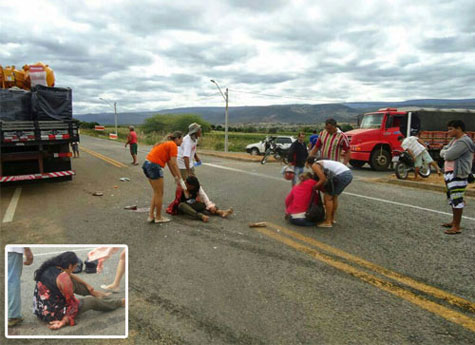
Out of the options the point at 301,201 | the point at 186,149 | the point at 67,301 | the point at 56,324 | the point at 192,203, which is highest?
the point at 186,149

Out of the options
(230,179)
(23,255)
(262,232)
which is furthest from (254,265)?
(230,179)

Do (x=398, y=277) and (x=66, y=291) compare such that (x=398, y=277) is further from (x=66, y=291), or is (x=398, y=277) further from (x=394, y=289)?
(x=66, y=291)

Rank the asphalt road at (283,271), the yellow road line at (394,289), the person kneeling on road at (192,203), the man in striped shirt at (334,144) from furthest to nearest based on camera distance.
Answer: the man in striped shirt at (334,144)
the person kneeling on road at (192,203)
the yellow road line at (394,289)
the asphalt road at (283,271)

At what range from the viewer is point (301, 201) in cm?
616

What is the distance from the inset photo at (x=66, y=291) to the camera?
1.90 m

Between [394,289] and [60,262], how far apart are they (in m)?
3.18

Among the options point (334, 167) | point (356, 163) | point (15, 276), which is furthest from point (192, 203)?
point (356, 163)

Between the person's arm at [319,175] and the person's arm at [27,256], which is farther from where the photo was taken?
the person's arm at [319,175]

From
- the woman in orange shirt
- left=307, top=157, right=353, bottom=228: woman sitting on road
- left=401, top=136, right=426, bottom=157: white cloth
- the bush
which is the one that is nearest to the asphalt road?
left=307, top=157, right=353, bottom=228: woman sitting on road

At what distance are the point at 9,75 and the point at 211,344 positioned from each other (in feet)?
34.7

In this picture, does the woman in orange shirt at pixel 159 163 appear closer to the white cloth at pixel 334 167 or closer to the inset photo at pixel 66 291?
the white cloth at pixel 334 167

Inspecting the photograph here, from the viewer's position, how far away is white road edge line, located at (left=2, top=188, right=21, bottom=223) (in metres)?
6.58

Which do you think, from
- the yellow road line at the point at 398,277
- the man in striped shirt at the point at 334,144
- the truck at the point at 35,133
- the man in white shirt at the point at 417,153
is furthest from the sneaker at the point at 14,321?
the man in white shirt at the point at 417,153

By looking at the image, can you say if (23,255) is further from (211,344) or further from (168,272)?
(168,272)
